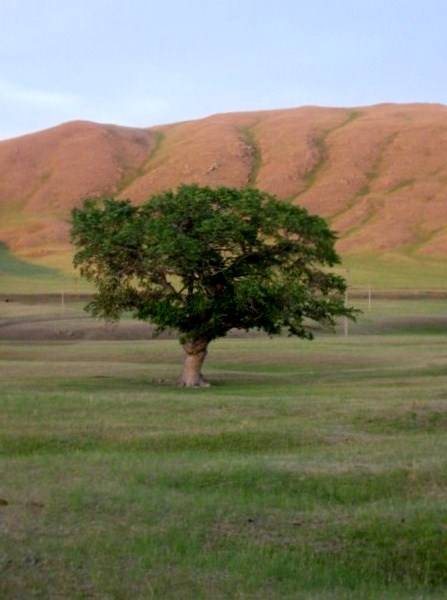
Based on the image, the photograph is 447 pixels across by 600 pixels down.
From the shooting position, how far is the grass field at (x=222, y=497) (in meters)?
9.91

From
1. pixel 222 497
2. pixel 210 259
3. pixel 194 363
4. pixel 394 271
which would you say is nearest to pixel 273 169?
pixel 394 271

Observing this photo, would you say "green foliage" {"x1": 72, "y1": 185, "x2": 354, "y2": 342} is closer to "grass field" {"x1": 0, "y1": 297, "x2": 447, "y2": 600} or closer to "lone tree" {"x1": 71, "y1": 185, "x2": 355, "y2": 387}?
"lone tree" {"x1": 71, "y1": 185, "x2": 355, "y2": 387}

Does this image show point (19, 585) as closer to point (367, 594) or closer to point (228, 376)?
point (367, 594)

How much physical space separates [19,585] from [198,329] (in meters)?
24.1

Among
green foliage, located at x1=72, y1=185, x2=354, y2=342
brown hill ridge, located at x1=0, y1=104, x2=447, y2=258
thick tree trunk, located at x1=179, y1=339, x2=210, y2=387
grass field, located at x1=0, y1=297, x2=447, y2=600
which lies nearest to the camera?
grass field, located at x1=0, y1=297, x2=447, y2=600

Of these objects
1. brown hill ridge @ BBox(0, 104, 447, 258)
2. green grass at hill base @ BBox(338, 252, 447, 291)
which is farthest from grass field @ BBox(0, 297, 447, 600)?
brown hill ridge @ BBox(0, 104, 447, 258)

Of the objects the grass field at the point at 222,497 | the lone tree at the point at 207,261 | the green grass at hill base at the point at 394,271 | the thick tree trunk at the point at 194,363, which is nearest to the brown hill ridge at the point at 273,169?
the green grass at hill base at the point at 394,271

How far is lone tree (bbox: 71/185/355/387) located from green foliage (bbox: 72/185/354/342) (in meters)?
0.03

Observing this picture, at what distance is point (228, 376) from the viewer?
38.2 metres

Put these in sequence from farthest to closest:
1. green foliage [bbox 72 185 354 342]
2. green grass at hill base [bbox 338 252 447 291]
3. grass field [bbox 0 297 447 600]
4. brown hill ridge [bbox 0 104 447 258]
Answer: brown hill ridge [bbox 0 104 447 258], green grass at hill base [bbox 338 252 447 291], green foliage [bbox 72 185 354 342], grass field [bbox 0 297 447 600]

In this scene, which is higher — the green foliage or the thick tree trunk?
the green foliage

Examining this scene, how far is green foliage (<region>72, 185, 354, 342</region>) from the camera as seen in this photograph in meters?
32.5

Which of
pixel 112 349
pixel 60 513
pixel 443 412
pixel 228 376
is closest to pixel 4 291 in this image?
pixel 112 349

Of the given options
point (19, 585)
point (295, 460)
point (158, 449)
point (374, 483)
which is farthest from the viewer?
point (158, 449)
